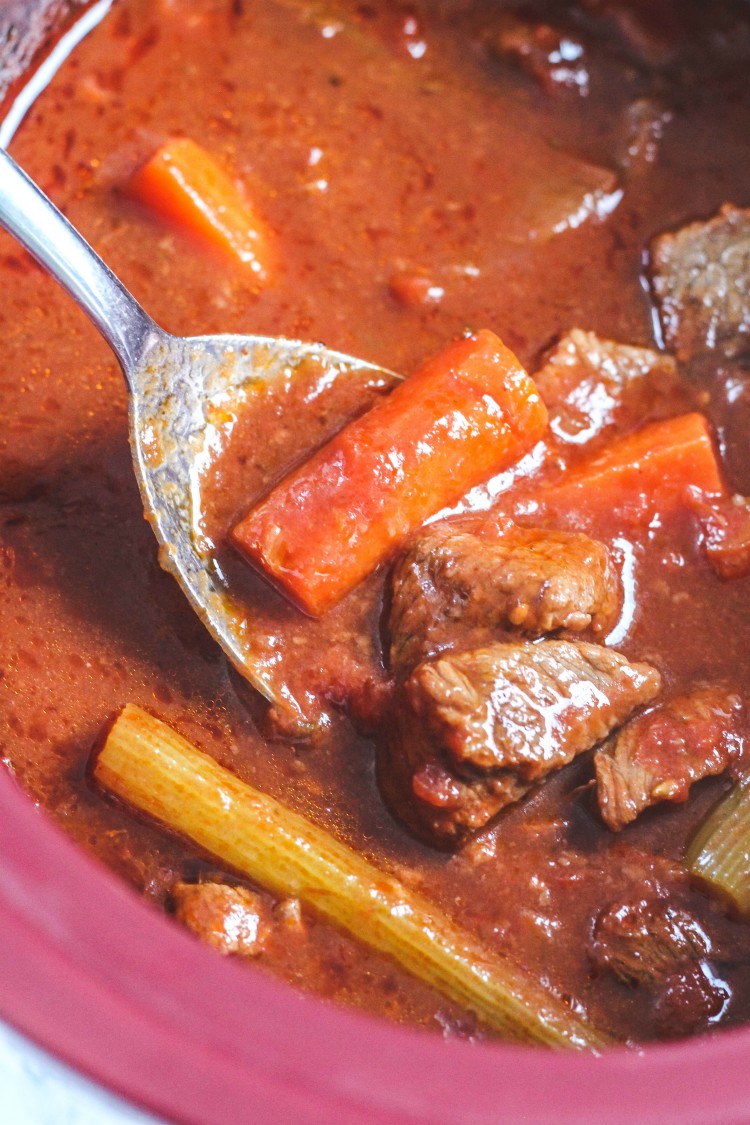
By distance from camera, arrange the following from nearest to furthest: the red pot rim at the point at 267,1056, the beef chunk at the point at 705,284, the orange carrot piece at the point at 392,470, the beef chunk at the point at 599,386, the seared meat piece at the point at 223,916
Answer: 1. the red pot rim at the point at 267,1056
2. the seared meat piece at the point at 223,916
3. the orange carrot piece at the point at 392,470
4. the beef chunk at the point at 599,386
5. the beef chunk at the point at 705,284

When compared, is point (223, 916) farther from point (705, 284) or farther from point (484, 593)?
point (705, 284)

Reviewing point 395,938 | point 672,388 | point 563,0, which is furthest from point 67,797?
point 563,0

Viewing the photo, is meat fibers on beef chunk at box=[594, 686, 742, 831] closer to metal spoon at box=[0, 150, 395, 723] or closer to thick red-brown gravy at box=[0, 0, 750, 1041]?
thick red-brown gravy at box=[0, 0, 750, 1041]

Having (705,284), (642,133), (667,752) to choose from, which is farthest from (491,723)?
(642,133)

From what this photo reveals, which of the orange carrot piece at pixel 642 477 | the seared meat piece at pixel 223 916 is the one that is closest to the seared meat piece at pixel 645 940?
→ the seared meat piece at pixel 223 916

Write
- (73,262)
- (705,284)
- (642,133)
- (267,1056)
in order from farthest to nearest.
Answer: (642,133) < (705,284) < (73,262) < (267,1056)

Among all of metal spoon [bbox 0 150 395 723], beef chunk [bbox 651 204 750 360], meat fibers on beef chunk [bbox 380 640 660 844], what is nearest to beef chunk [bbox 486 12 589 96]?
beef chunk [bbox 651 204 750 360]

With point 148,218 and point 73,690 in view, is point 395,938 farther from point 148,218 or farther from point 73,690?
point 148,218

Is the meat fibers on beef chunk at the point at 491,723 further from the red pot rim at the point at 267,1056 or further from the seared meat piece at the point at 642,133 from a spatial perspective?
the seared meat piece at the point at 642,133
